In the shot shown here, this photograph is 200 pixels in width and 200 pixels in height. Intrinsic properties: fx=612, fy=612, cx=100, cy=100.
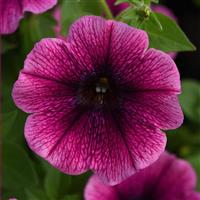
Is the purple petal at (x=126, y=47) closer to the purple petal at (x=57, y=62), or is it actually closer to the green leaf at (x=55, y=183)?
the purple petal at (x=57, y=62)

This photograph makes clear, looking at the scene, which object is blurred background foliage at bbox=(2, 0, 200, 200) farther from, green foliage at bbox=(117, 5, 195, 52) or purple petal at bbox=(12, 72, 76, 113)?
purple petal at bbox=(12, 72, 76, 113)

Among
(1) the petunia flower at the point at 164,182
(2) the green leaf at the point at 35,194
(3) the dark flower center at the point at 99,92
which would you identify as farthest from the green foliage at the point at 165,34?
(2) the green leaf at the point at 35,194

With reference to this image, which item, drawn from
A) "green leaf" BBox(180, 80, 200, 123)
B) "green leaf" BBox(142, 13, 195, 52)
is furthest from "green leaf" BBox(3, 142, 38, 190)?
"green leaf" BBox(180, 80, 200, 123)

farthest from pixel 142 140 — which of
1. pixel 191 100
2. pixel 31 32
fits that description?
pixel 191 100

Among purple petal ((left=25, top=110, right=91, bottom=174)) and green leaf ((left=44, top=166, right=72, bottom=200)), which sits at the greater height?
purple petal ((left=25, top=110, right=91, bottom=174))

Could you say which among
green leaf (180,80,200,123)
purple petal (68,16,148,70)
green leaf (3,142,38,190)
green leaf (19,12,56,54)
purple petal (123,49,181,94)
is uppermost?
purple petal (68,16,148,70)

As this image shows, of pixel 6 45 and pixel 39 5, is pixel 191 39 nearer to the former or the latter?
pixel 6 45
